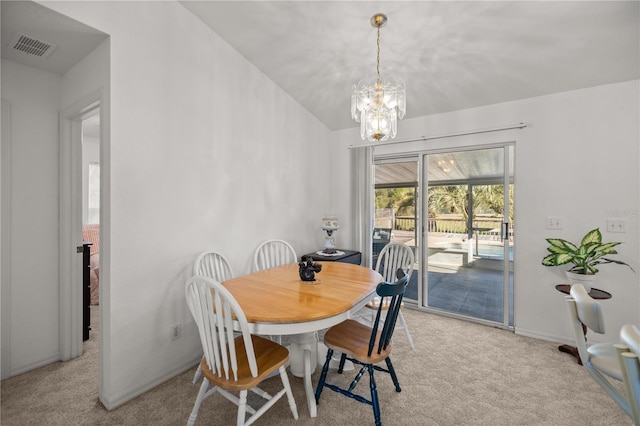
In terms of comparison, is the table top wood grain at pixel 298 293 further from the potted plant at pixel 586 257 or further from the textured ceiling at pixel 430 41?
the textured ceiling at pixel 430 41

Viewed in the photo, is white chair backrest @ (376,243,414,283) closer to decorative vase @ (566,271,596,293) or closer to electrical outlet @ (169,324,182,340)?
decorative vase @ (566,271,596,293)

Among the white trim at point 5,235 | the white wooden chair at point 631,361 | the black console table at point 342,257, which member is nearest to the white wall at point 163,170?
the white trim at point 5,235

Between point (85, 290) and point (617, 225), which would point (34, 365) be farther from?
point (617, 225)

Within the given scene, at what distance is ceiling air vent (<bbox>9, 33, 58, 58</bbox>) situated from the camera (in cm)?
191

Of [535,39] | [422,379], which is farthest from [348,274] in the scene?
[535,39]

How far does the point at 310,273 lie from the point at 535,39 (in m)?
2.56

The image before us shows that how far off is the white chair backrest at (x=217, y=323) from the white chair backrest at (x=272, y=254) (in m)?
1.33

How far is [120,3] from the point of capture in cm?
195

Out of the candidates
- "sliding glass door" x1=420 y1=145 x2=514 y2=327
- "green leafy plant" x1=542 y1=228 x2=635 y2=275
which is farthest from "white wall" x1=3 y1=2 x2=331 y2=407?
"green leafy plant" x1=542 y1=228 x2=635 y2=275

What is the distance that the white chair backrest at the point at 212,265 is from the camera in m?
2.34

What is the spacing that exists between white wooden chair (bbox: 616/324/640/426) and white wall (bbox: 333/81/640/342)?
8.07ft

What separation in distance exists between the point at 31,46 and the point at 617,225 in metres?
4.91

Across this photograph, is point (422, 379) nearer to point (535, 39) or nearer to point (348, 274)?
point (348, 274)

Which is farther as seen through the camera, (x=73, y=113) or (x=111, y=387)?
(x=73, y=113)
